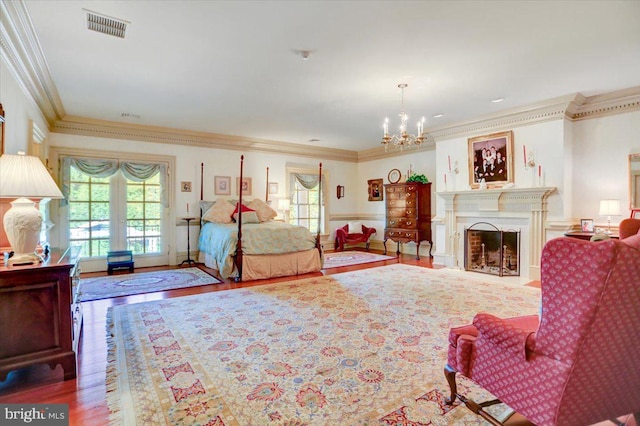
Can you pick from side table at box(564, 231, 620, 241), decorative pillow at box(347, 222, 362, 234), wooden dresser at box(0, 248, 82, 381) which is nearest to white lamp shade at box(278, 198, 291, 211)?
decorative pillow at box(347, 222, 362, 234)

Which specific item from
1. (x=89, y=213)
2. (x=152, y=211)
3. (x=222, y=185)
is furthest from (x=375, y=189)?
(x=89, y=213)

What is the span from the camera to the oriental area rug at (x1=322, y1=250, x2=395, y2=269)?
640 centimetres

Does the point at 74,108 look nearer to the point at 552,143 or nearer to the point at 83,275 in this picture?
the point at 83,275

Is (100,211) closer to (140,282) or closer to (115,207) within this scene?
(115,207)

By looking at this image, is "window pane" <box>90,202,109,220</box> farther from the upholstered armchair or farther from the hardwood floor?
the upholstered armchair

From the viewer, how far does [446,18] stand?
266 cm

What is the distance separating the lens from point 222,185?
701 cm

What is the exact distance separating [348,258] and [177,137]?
4305 millimetres

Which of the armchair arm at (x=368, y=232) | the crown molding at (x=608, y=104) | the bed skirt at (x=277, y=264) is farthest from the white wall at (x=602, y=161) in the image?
the armchair arm at (x=368, y=232)

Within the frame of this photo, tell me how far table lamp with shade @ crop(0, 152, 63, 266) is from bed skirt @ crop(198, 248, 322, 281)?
2940mm

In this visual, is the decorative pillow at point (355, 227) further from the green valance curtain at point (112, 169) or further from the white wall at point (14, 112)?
the white wall at point (14, 112)

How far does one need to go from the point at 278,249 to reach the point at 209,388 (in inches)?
132

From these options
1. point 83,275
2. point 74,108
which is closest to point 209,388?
point 83,275

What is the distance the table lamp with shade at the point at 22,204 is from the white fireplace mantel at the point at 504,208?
580 centimetres
